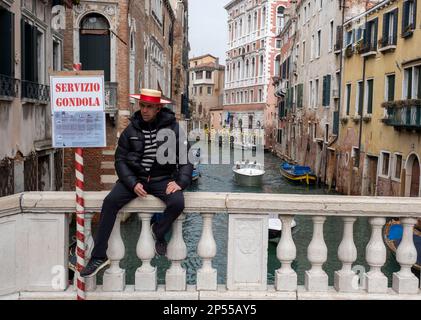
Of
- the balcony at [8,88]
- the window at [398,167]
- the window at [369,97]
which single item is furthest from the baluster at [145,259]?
the window at [369,97]

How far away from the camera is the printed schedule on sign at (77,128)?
327 cm

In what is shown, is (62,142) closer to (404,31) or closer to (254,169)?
(404,31)

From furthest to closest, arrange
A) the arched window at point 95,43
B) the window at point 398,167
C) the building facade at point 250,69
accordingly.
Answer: the building facade at point 250,69, the window at point 398,167, the arched window at point 95,43

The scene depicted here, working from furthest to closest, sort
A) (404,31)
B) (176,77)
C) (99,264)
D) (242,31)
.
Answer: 1. (242,31)
2. (176,77)
3. (404,31)
4. (99,264)

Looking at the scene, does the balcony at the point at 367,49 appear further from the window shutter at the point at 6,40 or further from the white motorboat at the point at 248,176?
the window shutter at the point at 6,40

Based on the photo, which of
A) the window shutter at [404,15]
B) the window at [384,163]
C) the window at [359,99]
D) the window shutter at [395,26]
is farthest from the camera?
the window at [359,99]

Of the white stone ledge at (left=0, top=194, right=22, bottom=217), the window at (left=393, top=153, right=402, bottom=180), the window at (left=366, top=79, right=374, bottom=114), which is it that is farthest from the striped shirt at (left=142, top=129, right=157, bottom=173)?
the window at (left=366, top=79, right=374, bottom=114)

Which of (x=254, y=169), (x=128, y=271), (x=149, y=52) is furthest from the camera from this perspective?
(x=254, y=169)

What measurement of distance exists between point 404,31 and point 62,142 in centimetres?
1425

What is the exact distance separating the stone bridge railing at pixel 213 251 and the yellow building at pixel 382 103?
11131 mm

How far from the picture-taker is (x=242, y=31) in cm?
5803

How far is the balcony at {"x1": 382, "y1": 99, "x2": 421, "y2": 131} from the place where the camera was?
13.5m

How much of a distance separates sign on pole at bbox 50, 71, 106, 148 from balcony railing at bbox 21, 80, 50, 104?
6.31m

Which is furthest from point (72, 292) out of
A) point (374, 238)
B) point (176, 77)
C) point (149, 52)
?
point (176, 77)
